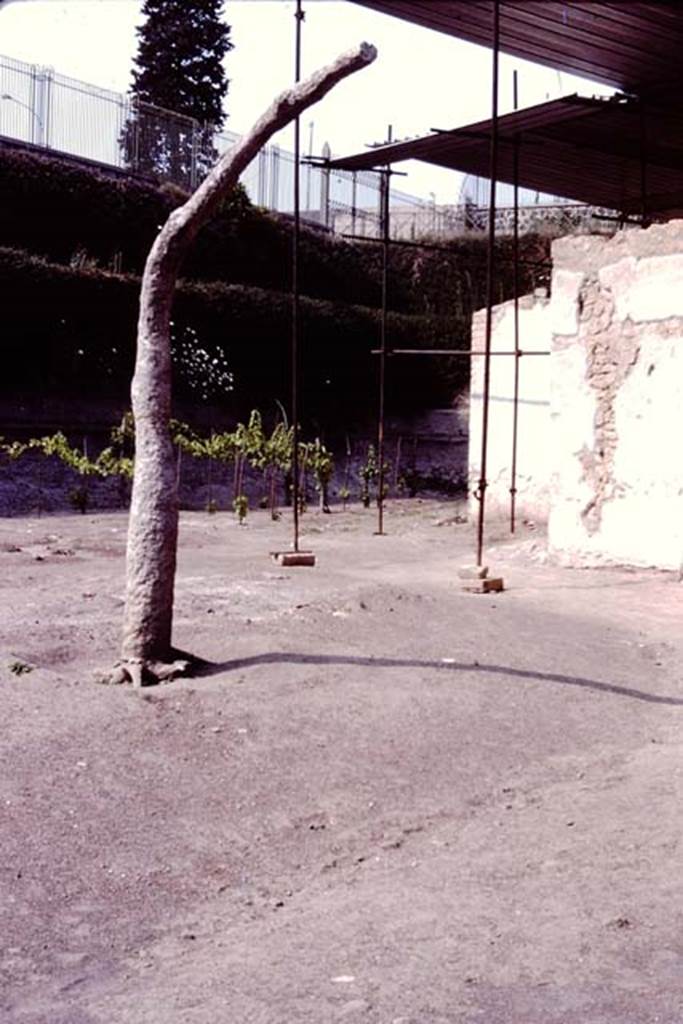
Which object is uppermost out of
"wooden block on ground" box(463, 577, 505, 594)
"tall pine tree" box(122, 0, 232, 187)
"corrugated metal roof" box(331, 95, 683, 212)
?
"tall pine tree" box(122, 0, 232, 187)

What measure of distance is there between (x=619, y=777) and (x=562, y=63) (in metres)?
8.93

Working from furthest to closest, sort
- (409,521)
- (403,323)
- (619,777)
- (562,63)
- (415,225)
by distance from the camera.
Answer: (415,225) → (403,323) → (409,521) → (562,63) → (619,777)

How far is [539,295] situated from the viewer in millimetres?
15516

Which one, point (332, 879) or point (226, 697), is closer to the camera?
point (332, 879)

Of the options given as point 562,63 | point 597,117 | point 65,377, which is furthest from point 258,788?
point 65,377

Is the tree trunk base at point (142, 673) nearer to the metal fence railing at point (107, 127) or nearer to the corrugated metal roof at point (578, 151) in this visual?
the corrugated metal roof at point (578, 151)

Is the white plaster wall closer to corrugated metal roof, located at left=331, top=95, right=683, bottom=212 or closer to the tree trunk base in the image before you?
corrugated metal roof, located at left=331, top=95, right=683, bottom=212

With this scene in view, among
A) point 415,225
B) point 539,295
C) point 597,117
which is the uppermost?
point 415,225

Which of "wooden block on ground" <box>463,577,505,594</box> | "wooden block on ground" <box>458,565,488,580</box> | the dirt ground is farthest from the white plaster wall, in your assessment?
the dirt ground

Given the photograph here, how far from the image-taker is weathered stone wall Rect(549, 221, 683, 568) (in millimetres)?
10797

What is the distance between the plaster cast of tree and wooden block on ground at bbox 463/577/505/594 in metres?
3.47

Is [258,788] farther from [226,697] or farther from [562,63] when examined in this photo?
[562,63]

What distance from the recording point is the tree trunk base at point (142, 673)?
6719 mm

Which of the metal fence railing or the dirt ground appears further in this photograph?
the metal fence railing
